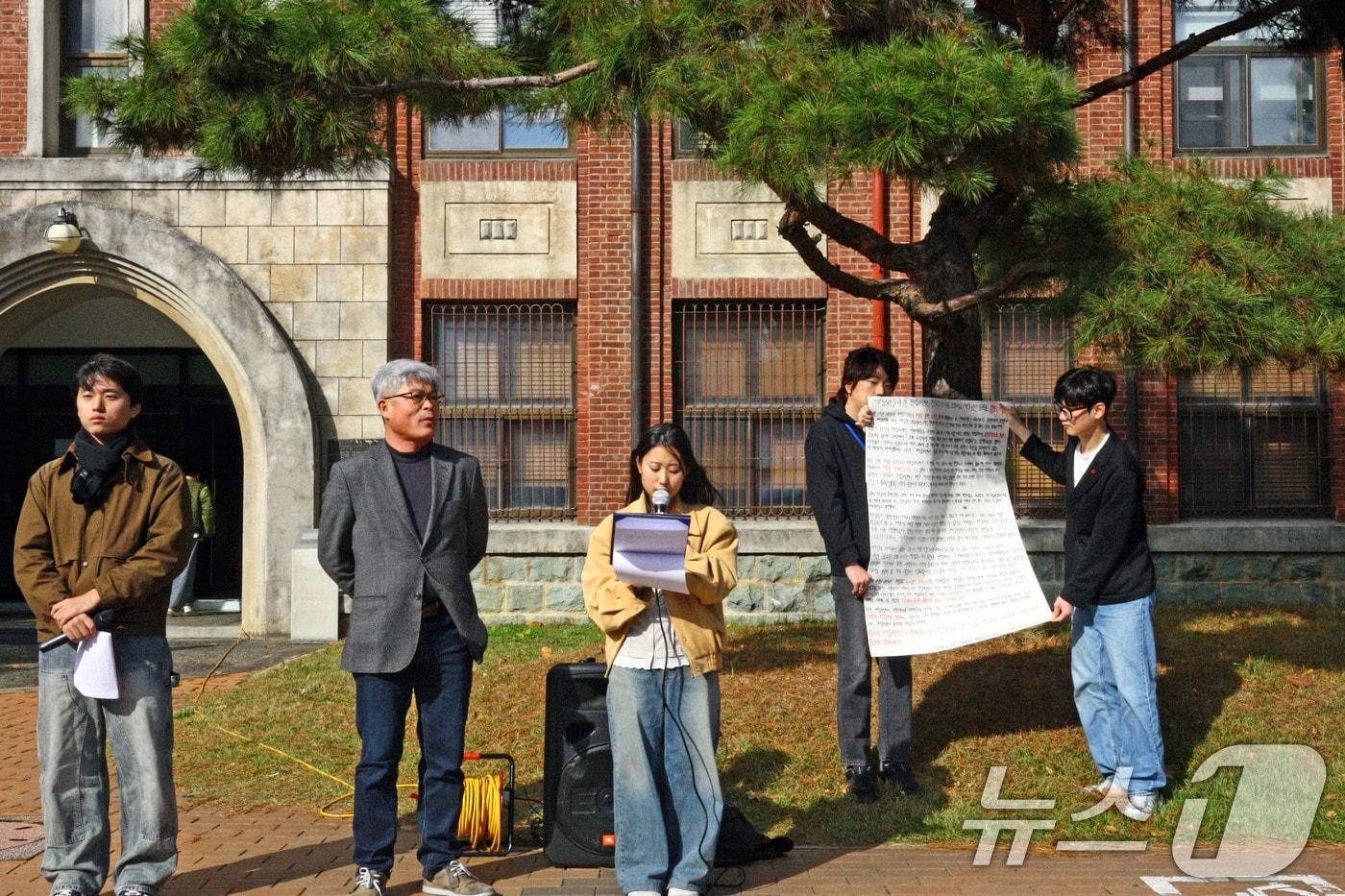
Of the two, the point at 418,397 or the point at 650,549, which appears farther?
the point at 418,397

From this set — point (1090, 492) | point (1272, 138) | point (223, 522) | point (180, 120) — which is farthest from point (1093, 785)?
point (223, 522)

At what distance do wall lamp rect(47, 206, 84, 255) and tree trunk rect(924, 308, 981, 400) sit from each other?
862 centimetres

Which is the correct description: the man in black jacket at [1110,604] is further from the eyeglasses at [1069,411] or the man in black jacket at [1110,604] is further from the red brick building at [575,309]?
the red brick building at [575,309]

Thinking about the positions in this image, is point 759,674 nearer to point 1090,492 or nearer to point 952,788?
point 952,788

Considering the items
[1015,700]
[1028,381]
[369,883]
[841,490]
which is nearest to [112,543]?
[369,883]

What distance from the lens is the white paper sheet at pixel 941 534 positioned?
6586 mm

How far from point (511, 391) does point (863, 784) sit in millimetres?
7750

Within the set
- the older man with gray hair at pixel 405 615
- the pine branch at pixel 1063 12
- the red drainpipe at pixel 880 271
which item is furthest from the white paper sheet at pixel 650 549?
the red drainpipe at pixel 880 271

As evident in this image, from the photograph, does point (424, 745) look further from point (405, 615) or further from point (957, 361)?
point (957, 361)

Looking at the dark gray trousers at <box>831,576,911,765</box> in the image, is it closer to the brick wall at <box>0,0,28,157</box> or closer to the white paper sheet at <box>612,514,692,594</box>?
the white paper sheet at <box>612,514,692,594</box>

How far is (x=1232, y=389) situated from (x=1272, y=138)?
246 centimetres

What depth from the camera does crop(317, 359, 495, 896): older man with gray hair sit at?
5258mm

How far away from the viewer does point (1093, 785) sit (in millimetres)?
6719

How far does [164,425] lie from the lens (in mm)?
16156
